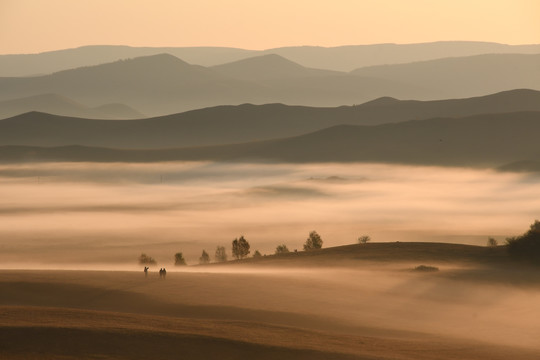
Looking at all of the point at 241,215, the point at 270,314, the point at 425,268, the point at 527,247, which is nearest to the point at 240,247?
the point at 425,268

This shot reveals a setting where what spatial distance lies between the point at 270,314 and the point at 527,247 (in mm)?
26839

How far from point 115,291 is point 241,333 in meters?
12.7

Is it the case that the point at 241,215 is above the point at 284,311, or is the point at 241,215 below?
above

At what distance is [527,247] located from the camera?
6906 centimetres

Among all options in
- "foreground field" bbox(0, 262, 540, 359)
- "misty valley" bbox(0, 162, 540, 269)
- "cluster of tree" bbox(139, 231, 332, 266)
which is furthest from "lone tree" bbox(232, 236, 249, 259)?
"foreground field" bbox(0, 262, 540, 359)

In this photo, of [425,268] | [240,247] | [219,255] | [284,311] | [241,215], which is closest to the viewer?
[284,311]

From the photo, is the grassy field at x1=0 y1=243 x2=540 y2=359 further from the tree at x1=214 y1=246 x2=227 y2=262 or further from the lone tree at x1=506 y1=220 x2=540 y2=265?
the tree at x1=214 y1=246 x2=227 y2=262

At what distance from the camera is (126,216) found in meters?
140

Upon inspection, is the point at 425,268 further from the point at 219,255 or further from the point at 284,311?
the point at 219,255

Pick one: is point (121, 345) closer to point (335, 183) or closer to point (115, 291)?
point (115, 291)

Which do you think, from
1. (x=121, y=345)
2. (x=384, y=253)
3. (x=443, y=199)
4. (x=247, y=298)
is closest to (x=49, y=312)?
(x=121, y=345)

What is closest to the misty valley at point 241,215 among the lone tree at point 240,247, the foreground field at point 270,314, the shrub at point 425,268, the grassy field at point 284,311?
the lone tree at point 240,247

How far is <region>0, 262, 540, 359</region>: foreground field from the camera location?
1532 inches

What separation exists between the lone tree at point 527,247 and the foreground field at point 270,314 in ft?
12.5
